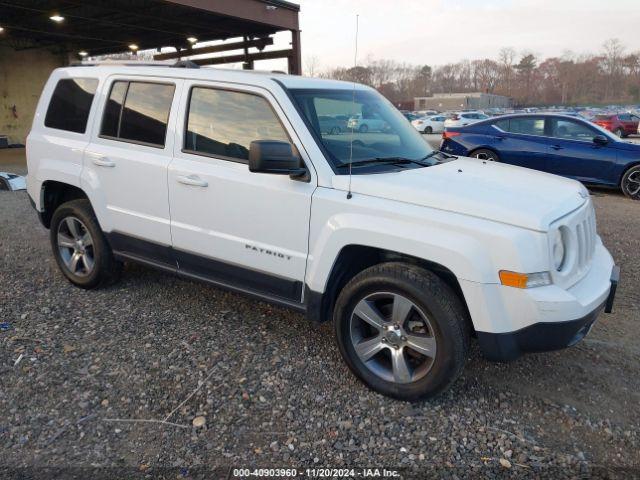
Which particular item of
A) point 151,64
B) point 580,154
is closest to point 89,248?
point 151,64

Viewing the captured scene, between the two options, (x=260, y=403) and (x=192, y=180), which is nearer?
(x=260, y=403)

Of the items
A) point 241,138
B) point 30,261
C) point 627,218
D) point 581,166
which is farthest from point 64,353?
point 581,166

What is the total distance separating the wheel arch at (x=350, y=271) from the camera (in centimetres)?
306

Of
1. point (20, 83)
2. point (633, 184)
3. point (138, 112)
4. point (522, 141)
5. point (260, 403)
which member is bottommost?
point (260, 403)

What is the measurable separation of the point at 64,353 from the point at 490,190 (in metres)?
3.02

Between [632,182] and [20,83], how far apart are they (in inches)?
759

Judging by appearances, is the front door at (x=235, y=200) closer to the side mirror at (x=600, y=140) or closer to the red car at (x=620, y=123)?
the side mirror at (x=600, y=140)

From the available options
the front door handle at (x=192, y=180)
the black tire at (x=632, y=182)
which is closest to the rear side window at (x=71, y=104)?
the front door handle at (x=192, y=180)

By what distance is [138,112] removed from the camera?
408 cm

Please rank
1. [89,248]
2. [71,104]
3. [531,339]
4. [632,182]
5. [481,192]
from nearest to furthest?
[531,339]
[481,192]
[71,104]
[89,248]
[632,182]

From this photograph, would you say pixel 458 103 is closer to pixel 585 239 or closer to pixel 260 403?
pixel 585 239

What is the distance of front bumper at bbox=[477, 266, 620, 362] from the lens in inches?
108

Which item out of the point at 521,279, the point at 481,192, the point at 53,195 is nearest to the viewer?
the point at 521,279

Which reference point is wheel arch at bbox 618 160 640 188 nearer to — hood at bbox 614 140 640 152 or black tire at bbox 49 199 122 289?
hood at bbox 614 140 640 152
